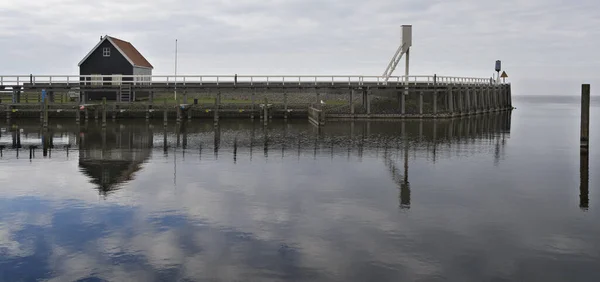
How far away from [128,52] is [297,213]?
48.9 metres

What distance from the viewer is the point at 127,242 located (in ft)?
46.3

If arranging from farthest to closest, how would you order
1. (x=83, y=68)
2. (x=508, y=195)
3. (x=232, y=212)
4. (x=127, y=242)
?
(x=83, y=68) < (x=508, y=195) < (x=232, y=212) < (x=127, y=242)

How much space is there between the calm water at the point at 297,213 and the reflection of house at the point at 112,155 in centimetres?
14

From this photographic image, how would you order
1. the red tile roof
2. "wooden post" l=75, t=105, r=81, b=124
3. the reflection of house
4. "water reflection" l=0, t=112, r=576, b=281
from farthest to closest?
1. the red tile roof
2. "wooden post" l=75, t=105, r=81, b=124
3. the reflection of house
4. "water reflection" l=0, t=112, r=576, b=281

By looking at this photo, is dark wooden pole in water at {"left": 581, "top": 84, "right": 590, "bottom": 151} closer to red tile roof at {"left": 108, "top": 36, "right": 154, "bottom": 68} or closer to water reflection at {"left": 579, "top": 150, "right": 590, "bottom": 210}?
water reflection at {"left": 579, "top": 150, "right": 590, "bottom": 210}

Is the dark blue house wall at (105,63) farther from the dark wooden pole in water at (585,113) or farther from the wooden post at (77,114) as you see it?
the dark wooden pole in water at (585,113)

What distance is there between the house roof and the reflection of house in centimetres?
1924

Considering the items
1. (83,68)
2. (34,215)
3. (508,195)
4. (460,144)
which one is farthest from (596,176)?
(83,68)

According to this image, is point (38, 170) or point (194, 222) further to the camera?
point (38, 170)

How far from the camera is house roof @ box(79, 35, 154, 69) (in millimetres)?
59688

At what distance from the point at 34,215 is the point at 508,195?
14.0 metres

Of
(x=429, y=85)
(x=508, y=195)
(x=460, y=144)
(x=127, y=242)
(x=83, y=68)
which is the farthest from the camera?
(x=83, y=68)

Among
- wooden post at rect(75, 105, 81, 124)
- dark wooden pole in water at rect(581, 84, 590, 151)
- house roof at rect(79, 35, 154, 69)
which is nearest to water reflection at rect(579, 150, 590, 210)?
dark wooden pole in water at rect(581, 84, 590, 151)

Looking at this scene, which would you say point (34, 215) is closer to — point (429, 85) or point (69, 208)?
point (69, 208)
